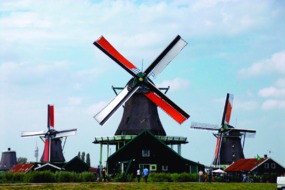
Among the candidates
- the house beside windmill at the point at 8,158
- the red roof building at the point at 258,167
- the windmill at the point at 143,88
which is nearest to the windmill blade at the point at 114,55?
the windmill at the point at 143,88

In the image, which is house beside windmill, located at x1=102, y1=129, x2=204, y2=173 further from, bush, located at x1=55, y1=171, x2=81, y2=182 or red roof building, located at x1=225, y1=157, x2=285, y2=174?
red roof building, located at x1=225, y1=157, x2=285, y2=174

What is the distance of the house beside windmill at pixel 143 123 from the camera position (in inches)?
2258

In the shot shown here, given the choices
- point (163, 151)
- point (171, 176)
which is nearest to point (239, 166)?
point (163, 151)

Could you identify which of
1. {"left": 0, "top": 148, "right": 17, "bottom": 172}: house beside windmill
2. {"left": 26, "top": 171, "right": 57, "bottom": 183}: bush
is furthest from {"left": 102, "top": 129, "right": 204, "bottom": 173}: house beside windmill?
{"left": 0, "top": 148, "right": 17, "bottom": 172}: house beside windmill

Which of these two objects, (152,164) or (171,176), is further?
(152,164)

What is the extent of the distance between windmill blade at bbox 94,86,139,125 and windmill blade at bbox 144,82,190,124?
2.18 metres

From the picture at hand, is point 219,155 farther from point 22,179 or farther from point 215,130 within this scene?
point 22,179

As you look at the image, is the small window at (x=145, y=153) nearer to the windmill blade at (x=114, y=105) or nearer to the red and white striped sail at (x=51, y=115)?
the windmill blade at (x=114, y=105)

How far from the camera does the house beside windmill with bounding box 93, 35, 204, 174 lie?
57344 millimetres

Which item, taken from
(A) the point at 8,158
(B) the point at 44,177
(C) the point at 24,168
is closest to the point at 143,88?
(B) the point at 44,177

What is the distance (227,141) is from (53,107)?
30905 millimetres

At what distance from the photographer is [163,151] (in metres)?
58.6

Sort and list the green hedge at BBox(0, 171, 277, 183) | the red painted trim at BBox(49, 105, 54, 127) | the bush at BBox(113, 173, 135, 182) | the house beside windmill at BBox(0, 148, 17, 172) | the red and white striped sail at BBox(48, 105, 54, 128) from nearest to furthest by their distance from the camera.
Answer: the green hedge at BBox(0, 171, 277, 183) < the bush at BBox(113, 173, 135, 182) < the red and white striped sail at BBox(48, 105, 54, 128) < the red painted trim at BBox(49, 105, 54, 127) < the house beside windmill at BBox(0, 148, 17, 172)

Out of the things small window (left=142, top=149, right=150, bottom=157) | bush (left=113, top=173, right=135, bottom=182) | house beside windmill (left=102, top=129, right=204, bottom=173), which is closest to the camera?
bush (left=113, top=173, right=135, bottom=182)
